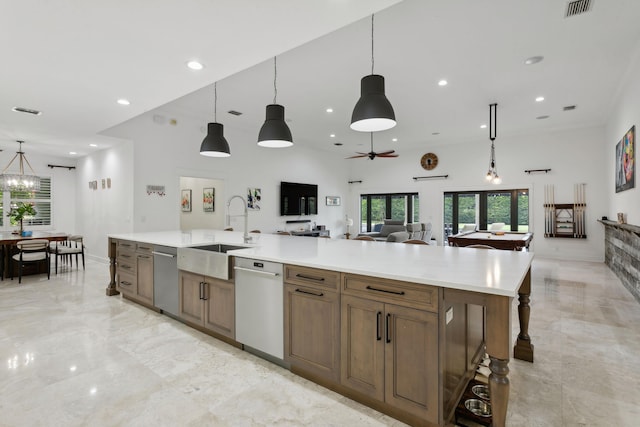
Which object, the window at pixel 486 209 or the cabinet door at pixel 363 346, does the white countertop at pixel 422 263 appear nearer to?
the cabinet door at pixel 363 346

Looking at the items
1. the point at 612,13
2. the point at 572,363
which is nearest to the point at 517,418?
the point at 572,363

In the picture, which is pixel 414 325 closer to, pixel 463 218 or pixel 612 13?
pixel 612 13

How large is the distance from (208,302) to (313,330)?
4.14 ft

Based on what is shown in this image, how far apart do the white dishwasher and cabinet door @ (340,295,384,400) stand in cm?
58

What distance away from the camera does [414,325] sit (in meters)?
1.70

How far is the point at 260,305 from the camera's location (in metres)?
2.46

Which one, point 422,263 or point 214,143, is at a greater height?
point 214,143

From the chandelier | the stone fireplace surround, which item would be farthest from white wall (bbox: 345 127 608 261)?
the chandelier

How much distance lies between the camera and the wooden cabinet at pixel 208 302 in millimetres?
2715

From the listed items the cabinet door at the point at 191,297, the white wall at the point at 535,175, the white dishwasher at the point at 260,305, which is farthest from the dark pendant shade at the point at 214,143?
the white wall at the point at 535,175

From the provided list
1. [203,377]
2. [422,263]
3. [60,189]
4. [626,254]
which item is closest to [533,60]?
[626,254]

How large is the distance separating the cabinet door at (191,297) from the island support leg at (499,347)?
2.42 meters

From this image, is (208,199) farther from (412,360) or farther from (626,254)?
(626,254)

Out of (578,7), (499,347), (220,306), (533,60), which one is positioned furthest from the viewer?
(533,60)
